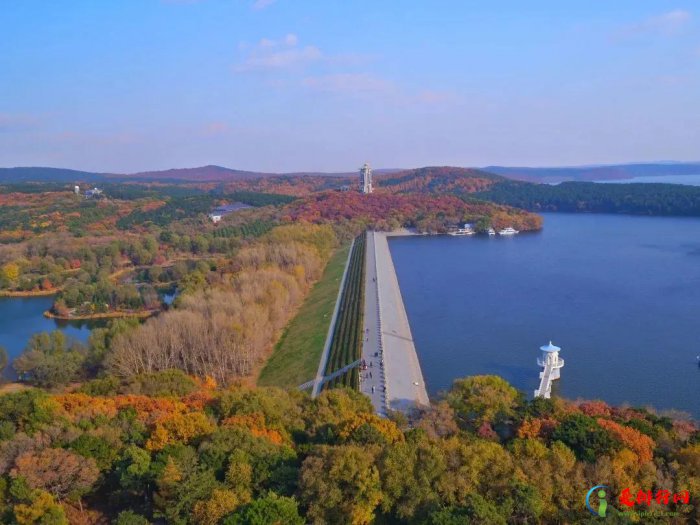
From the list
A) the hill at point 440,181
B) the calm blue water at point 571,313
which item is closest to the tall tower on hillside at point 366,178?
the hill at point 440,181

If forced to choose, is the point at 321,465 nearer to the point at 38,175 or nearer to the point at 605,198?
the point at 605,198

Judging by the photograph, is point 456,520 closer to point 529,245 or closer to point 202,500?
point 202,500

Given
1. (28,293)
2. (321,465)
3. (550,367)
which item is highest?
(321,465)

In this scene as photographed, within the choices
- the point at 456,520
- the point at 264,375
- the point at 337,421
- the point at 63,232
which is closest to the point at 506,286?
the point at 264,375

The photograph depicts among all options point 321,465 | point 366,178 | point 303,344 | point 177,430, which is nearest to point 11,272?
point 303,344

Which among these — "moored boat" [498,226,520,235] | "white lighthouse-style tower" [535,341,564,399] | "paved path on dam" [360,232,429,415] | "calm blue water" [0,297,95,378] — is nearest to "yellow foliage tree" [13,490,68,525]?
"paved path on dam" [360,232,429,415]

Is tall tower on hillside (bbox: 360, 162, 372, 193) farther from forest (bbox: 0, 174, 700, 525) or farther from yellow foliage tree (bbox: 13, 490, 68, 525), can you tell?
yellow foliage tree (bbox: 13, 490, 68, 525)
